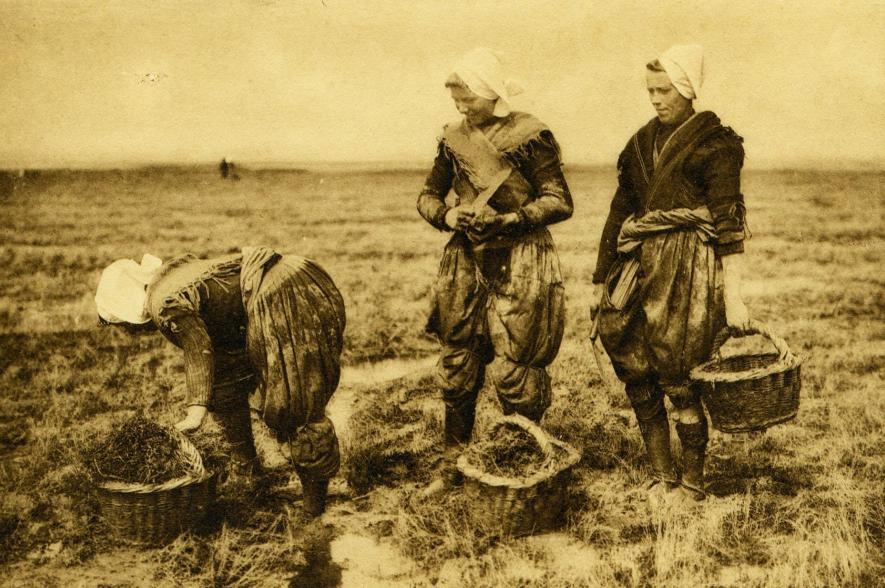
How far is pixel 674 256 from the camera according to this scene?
377cm

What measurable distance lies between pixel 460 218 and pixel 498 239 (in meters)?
0.25

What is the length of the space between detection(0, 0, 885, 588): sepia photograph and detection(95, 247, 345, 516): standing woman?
0.02 metres

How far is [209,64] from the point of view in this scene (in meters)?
7.33

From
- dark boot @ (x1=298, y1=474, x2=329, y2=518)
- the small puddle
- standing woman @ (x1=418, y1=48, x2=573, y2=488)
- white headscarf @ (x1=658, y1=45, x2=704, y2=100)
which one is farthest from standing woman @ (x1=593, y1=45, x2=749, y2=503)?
dark boot @ (x1=298, y1=474, x2=329, y2=518)

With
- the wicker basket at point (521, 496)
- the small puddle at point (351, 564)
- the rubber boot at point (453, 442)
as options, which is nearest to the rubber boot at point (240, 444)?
the small puddle at point (351, 564)

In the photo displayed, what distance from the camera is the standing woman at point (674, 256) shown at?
3.62m

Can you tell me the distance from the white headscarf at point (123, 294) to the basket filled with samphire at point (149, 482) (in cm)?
58

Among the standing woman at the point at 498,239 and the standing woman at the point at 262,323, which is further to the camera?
the standing woman at the point at 498,239

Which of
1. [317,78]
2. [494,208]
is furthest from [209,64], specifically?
[494,208]

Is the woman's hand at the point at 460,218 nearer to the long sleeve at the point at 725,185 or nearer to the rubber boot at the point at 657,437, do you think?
the long sleeve at the point at 725,185

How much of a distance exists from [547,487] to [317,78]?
18.6 ft

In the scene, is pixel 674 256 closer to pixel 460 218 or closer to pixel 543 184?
pixel 543 184

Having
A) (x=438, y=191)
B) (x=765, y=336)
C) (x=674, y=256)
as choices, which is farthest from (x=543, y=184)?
(x=765, y=336)

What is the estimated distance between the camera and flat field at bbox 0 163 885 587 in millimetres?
3668
